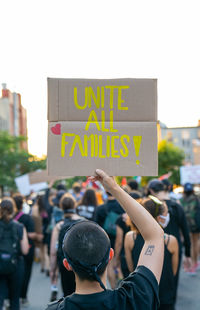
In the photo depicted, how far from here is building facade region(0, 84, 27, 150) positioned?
2298 inches

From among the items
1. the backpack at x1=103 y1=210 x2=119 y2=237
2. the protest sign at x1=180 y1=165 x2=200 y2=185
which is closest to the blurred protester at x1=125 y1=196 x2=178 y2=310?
the backpack at x1=103 y1=210 x2=119 y2=237

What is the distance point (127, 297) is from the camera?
76.7 inches

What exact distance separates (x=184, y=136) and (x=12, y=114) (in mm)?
51892

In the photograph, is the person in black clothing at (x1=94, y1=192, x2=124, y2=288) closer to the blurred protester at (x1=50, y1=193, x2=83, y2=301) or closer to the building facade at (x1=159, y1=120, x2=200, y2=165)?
the blurred protester at (x1=50, y1=193, x2=83, y2=301)

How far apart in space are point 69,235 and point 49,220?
783 centimetres

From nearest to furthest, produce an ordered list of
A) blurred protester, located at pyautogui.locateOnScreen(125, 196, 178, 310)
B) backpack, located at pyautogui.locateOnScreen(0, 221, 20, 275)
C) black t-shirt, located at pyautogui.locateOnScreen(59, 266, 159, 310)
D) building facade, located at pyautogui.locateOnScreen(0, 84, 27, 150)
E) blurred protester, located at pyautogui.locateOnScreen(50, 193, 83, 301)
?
black t-shirt, located at pyautogui.locateOnScreen(59, 266, 159, 310), blurred protester, located at pyautogui.locateOnScreen(125, 196, 178, 310), blurred protester, located at pyautogui.locateOnScreen(50, 193, 83, 301), backpack, located at pyautogui.locateOnScreen(0, 221, 20, 275), building facade, located at pyautogui.locateOnScreen(0, 84, 27, 150)

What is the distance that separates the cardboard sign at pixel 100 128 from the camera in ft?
7.93

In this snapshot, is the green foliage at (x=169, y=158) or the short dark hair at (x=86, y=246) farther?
the green foliage at (x=169, y=158)

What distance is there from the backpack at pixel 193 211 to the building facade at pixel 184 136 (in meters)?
92.2

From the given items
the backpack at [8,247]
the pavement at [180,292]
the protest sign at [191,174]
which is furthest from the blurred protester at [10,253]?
the protest sign at [191,174]

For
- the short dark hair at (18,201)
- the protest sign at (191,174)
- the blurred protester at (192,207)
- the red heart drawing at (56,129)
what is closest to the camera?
the red heart drawing at (56,129)

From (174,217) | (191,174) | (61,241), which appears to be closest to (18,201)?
(61,241)

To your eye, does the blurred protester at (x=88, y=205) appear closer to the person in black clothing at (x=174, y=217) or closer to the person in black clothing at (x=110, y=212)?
the person in black clothing at (x=110, y=212)

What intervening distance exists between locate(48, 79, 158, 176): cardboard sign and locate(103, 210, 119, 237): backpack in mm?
4607
